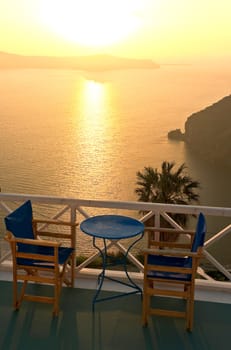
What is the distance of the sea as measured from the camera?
46562 mm

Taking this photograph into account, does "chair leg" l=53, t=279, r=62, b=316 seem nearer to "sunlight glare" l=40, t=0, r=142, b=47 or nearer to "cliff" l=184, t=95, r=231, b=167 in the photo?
"sunlight glare" l=40, t=0, r=142, b=47

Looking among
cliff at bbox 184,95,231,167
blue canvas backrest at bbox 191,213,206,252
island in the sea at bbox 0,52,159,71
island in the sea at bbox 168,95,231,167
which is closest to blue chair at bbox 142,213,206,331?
blue canvas backrest at bbox 191,213,206,252

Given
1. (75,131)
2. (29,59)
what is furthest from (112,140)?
(29,59)

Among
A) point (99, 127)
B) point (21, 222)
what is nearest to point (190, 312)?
point (21, 222)

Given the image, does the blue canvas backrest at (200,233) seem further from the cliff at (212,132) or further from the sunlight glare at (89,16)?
the cliff at (212,132)

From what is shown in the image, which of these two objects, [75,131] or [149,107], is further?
[149,107]

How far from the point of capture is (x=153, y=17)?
75.3 ft

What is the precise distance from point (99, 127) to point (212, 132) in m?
18.9

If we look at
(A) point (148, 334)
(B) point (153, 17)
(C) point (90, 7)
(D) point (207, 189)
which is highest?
(B) point (153, 17)

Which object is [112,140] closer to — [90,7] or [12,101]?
[12,101]

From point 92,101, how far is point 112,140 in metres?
18.8

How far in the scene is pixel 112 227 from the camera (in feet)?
11.4

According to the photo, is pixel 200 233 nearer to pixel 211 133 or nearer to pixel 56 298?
pixel 56 298

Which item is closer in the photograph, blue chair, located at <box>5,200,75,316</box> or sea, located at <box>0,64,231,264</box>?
blue chair, located at <box>5,200,75,316</box>
